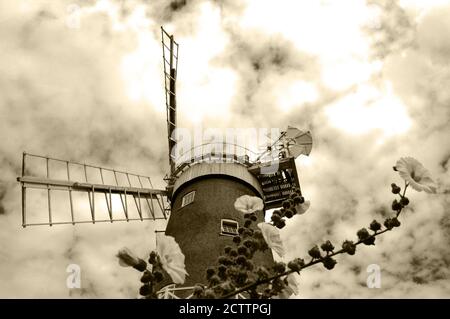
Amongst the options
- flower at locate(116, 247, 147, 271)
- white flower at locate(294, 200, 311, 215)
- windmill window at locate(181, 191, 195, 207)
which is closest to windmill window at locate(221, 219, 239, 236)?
windmill window at locate(181, 191, 195, 207)

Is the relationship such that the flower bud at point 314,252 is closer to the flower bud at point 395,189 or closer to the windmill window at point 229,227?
the flower bud at point 395,189

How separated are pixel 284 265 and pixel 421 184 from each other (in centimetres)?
104

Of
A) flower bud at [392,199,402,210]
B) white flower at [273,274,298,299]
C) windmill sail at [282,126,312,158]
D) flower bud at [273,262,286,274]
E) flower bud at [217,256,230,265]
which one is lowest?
white flower at [273,274,298,299]

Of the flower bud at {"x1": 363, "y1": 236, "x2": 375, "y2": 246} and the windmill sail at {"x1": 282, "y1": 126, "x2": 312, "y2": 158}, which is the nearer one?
the flower bud at {"x1": 363, "y1": 236, "x2": 375, "y2": 246}

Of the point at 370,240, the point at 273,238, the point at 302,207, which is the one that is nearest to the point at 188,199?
the point at 302,207

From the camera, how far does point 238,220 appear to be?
13688 millimetres

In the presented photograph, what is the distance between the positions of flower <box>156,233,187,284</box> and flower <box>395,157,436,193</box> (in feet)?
5.05

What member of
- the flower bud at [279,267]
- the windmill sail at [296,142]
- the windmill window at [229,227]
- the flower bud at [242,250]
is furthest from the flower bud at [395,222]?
the windmill sail at [296,142]

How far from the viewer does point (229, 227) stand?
13.4 metres

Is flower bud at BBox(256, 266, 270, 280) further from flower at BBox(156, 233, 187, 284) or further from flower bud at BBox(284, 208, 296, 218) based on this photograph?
flower bud at BBox(284, 208, 296, 218)

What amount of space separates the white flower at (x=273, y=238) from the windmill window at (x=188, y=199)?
11576 millimetres

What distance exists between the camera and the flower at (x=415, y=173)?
3.04m

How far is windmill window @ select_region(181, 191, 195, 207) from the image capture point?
14938 millimetres

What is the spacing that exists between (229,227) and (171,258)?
10.5 meters
